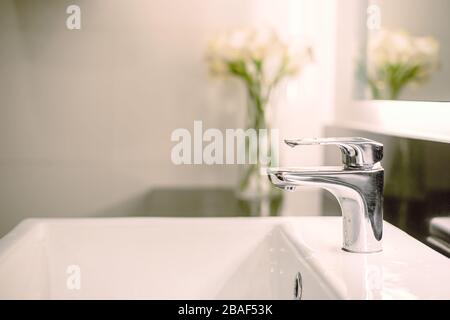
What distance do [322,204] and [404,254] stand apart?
0.40 metres

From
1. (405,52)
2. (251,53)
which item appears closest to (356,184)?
(405,52)

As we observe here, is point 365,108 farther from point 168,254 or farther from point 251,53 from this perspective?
point 168,254

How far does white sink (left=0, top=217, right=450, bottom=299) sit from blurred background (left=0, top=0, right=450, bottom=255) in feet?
0.65

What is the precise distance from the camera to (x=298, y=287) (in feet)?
2.35

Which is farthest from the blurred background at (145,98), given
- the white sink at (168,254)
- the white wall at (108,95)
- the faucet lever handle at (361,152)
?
the faucet lever handle at (361,152)

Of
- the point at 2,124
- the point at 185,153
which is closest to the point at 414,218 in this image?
the point at 185,153

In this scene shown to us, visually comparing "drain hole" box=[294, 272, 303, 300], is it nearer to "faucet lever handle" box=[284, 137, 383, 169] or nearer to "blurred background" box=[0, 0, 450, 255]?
"faucet lever handle" box=[284, 137, 383, 169]

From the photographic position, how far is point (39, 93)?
111 cm

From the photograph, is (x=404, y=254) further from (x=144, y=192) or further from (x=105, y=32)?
(x=105, y=32)

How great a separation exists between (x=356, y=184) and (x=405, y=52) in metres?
0.28

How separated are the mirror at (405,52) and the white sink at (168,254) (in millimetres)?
196

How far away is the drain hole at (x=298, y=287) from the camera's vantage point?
2.31 ft

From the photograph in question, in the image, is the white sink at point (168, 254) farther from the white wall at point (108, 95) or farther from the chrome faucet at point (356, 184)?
the white wall at point (108, 95)

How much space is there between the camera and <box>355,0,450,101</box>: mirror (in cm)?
80
